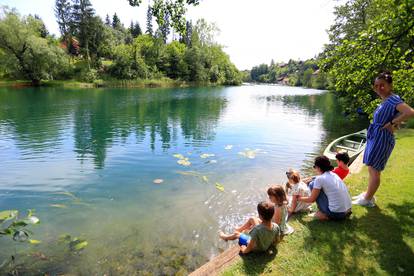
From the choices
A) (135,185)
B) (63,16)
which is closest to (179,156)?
(135,185)

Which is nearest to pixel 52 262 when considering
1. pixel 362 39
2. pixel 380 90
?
pixel 380 90

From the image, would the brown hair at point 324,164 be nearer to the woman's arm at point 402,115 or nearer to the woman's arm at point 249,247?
the woman's arm at point 402,115

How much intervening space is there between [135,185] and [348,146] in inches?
457

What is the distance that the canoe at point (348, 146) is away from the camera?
11.6m

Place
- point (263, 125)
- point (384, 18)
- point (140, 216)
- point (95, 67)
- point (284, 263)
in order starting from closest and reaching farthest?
point (284, 263)
point (384, 18)
point (140, 216)
point (263, 125)
point (95, 67)

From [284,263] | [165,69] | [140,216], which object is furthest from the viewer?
[165,69]

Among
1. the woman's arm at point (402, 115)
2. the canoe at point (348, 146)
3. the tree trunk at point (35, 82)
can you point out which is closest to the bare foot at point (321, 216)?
the woman's arm at point (402, 115)

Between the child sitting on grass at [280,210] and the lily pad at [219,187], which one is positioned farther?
the lily pad at [219,187]

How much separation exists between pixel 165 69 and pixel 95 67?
67.5ft

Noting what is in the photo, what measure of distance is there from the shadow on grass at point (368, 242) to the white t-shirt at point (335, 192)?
14.0 inches

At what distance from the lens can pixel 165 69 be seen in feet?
252

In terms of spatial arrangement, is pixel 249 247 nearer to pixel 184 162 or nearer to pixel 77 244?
pixel 77 244

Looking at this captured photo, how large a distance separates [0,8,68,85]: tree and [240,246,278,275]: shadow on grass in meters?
61.3

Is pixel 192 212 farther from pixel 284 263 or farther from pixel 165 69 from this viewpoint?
pixel 165 69
